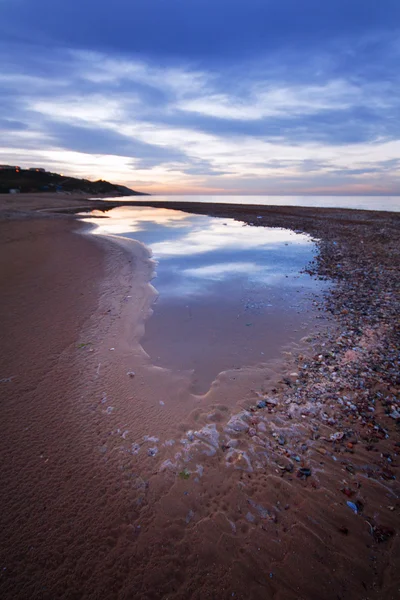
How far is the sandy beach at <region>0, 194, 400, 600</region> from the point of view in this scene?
261cm

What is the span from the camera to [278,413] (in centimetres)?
445

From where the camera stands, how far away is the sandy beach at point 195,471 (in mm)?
2609

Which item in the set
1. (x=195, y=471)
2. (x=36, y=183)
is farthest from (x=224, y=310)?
(x=36, y=183)

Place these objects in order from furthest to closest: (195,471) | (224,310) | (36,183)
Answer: (36,183)
(224,310)
(195,471)

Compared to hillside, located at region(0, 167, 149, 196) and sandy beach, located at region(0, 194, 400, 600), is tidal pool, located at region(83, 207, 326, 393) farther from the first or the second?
hillside, located at region(0, 167, 149, 196)

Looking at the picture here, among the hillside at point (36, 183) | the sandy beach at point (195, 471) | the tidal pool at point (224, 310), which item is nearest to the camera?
the sandy beach at point (195, 471)

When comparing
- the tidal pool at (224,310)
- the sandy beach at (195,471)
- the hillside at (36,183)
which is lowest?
the sandy beach at (195,471)

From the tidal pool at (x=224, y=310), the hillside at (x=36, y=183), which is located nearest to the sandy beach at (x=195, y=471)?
the tidal pool at (x=224, y=310)

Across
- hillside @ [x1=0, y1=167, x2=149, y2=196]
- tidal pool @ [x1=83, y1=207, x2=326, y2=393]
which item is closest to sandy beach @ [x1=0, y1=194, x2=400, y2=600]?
tidal pool @ [x1=83, y1=207, x2=326, y2=393]

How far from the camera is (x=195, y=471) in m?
3.56

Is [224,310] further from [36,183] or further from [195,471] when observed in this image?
[36,183]

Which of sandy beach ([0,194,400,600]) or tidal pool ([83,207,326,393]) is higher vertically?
tidal pool ([83,207,326,393])

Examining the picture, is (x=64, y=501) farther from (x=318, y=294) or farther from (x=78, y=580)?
(x=318, y=294)

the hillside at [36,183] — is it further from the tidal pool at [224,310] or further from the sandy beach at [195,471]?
the sandy beach at [195,471]
